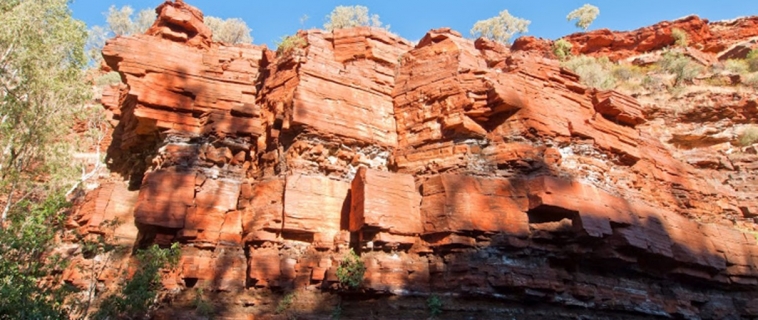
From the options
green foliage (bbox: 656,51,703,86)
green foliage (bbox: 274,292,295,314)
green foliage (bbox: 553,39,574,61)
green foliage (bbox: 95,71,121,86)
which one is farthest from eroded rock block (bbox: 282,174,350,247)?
green foliage (bbox: 553,39,574,61)

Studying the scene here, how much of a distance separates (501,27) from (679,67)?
48.8 ft

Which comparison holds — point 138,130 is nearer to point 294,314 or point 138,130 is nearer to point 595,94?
point 294,314

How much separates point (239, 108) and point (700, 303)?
13.9 metres

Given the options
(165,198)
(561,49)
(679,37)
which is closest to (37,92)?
(165,198)

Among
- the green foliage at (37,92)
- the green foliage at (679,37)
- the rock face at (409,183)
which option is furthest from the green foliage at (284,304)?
the green foliage at (679,37)

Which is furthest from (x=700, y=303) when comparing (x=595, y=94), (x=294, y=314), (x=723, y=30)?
(x=723, y=30)

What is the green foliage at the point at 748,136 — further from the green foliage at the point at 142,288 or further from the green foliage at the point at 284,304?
the green foliage at the point at 142,288

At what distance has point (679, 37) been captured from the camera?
1254 inches

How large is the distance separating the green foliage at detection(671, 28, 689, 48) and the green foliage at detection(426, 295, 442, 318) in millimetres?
27763

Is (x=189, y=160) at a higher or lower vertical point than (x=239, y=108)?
lower

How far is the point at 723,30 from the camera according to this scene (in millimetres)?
33219

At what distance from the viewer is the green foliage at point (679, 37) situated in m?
31.4

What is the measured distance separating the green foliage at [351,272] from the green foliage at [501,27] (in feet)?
99.1

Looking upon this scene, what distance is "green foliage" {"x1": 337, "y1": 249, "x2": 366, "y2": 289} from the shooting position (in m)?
11.2
